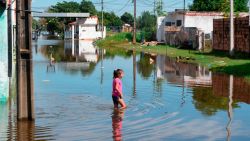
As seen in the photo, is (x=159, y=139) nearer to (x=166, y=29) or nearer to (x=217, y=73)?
(x=217, y=73)

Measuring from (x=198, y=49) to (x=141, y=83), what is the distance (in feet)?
82.5

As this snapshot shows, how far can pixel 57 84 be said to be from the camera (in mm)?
22109

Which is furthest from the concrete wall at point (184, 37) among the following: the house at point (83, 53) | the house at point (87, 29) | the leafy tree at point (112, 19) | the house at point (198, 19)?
the leafy tree at point (112, 19)

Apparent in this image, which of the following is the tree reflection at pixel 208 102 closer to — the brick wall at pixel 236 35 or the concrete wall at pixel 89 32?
the brick wall at pixel 236 35

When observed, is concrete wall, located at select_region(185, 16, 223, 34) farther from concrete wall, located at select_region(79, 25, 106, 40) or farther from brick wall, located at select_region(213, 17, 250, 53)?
concrete wall, located at select_region(79, 25, 106, 40)

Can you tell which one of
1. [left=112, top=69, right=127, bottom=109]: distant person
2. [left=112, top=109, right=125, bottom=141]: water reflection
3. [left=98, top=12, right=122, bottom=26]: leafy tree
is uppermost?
[left=98, top=12, right=122, bottom=26]: leafy tree

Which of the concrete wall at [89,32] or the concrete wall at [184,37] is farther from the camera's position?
the concrete wall at [89,32]

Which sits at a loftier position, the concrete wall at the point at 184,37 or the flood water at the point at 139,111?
the concrete wall at the point at 184,37

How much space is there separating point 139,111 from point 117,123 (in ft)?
6.88

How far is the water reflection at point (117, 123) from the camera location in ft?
37.1

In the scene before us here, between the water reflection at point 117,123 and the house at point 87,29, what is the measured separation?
275ft

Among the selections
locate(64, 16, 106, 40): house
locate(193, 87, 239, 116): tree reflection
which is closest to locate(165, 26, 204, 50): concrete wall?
locate(193, 87, 239, 116): tree reflection

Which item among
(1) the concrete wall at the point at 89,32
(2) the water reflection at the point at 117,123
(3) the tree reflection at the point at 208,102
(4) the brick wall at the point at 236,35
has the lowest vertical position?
(2) the water reflection at the point at 117,123

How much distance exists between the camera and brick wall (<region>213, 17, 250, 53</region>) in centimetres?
3484
